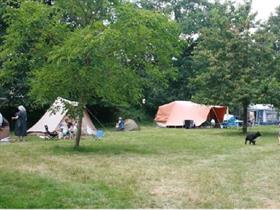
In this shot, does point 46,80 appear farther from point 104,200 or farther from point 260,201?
point 260,201

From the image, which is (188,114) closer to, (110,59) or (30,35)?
(110,59)

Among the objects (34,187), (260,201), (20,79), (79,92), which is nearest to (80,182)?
(34,187)

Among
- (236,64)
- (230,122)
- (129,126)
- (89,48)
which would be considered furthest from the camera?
(230,122)

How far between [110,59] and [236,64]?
41.6 feet

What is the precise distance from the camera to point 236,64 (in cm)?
2566

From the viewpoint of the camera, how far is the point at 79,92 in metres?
15.4

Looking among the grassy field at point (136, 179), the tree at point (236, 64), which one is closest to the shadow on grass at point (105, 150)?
the grassy field at point (136, 179)

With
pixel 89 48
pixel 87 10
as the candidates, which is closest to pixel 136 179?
pixel 89 48

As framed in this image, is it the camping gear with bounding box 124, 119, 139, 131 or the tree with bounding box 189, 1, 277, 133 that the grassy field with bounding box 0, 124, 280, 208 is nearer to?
the tree with bounding box 189, 1, 277, 133

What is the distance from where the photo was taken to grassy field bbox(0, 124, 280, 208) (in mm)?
7352

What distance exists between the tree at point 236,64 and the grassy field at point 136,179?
963 centimetres

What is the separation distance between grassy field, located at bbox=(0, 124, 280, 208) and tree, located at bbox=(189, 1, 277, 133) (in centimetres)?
963

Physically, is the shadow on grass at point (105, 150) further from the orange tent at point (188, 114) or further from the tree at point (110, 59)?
the orange tent at point (188, 114)

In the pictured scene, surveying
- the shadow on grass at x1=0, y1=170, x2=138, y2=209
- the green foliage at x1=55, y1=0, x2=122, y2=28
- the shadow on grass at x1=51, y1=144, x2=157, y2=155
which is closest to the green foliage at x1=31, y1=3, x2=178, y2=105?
the green foliage at x1=55, y1=0, x2=122, y2=28
